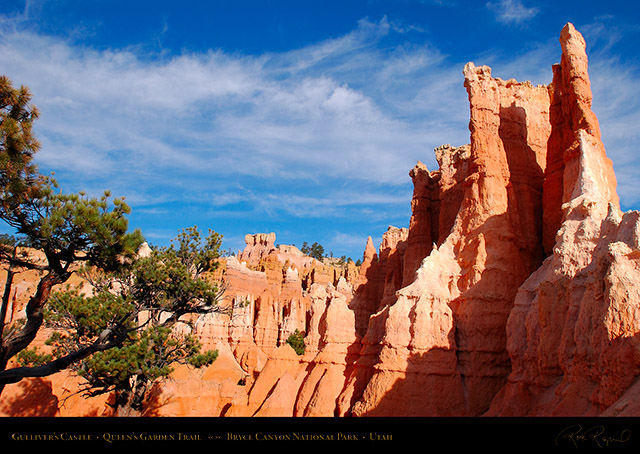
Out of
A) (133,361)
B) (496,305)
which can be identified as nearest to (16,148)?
(133,361)

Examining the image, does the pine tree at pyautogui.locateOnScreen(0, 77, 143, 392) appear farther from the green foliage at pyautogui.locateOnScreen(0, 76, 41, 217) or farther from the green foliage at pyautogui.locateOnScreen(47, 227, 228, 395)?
the green foliage at pyautogui.locateOnScreen(47, 227, 228, 395)

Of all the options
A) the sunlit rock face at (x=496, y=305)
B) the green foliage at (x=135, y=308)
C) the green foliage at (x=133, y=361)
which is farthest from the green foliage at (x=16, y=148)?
the sunlit rock face at (x=496, y=305)

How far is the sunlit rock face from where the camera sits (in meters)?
11.6

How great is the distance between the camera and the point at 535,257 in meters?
21.4

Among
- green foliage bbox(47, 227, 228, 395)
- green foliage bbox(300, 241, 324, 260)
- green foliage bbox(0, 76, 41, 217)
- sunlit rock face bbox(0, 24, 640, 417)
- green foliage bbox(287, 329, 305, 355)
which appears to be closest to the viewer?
green foliage bbox(0, 76, 41, 217)

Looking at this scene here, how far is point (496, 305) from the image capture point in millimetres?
19672

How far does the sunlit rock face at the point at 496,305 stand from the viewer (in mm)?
11602

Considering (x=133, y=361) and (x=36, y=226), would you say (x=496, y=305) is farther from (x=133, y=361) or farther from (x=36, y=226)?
(x=36, y=226)

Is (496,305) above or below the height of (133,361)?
above

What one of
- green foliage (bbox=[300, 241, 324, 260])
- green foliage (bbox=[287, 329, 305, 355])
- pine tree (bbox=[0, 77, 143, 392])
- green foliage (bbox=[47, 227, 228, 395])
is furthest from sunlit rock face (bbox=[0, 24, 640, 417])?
green foliage (bbox=[300, 241, 324, 260])

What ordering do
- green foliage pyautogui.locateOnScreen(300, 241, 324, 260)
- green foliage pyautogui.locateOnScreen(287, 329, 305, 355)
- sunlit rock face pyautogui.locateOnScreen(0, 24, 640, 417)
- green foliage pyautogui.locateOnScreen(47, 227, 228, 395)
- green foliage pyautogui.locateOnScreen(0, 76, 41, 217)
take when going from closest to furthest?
green foliage pyautogui.locateOnScreen(0, 76, 41, 217) → sunlit rock face pyautogui.locateOnScreen(0, 24, 640, 417) → green foliage pyautogui.locateOnScreen(47, 227, 228, 395) → green foliage pyautogui.locateOnScreen(287, 329, 305, 355) → green foliage pyautogui.locateOnScreen(300, 241, 324, 260)

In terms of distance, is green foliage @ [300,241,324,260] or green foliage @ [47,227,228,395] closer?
green foliage @ [47,227,228,395]
